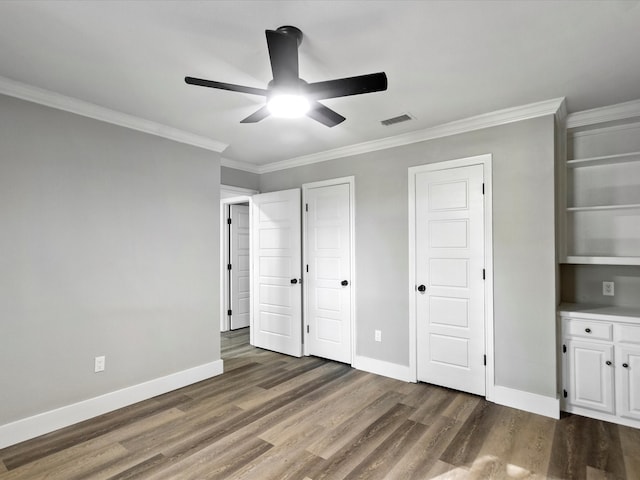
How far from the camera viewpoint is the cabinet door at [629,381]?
259cm

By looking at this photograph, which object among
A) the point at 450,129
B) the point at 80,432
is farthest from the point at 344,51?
the point at 80,432

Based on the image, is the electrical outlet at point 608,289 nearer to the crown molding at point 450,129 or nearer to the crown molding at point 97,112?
the crown molding at point 450,129

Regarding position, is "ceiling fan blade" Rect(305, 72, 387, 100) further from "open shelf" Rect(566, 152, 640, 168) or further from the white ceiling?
"open shelf" Rect(566, 152, 640, 168)

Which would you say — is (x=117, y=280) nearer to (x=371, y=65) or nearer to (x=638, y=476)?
(x=371, y=65)

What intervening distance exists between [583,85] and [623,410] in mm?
2446

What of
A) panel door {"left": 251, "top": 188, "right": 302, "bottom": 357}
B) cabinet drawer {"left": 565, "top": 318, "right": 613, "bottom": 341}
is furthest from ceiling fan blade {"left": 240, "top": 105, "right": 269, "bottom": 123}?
cabinet drawer {"left": 565, "top": 318, "right": 613, "bottom": 341}

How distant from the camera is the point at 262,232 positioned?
15.8ft

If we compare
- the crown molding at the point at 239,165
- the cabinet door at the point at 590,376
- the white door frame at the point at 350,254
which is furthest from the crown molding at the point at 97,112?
the cabinet door at the point at 590,376

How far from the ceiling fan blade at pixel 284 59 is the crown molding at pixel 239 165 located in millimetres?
2800

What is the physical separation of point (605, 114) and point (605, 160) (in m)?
0.38

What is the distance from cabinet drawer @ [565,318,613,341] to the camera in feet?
8.87

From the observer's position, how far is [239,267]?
6016 millimetres

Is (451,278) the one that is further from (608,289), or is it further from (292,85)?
(292,85)

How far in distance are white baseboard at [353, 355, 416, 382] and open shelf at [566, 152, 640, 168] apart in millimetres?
2454
